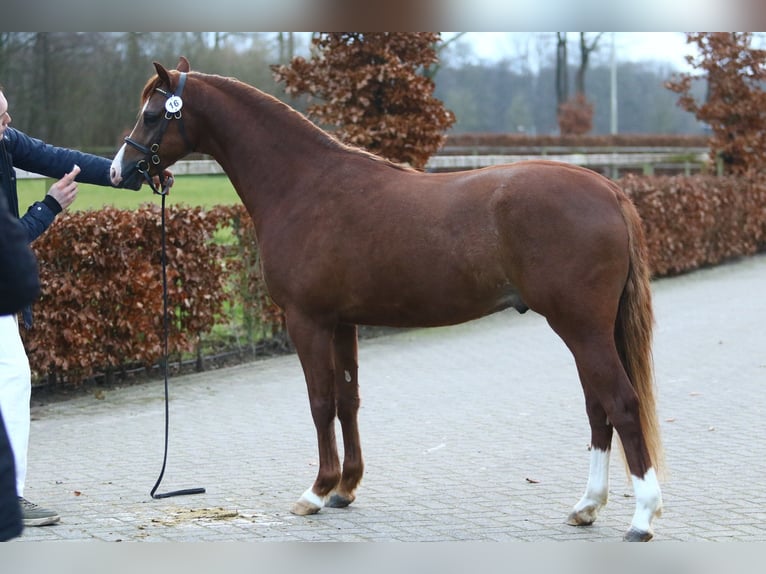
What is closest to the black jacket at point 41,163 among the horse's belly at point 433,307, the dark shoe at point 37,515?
the dark shoe at point 37,515

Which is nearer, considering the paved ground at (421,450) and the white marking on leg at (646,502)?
the white marking on leg at (646,502)

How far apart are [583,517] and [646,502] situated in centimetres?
42


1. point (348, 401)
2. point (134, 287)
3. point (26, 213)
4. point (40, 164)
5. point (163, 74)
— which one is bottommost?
point (348, 401)

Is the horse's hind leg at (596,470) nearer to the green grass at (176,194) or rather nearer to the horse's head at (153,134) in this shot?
the horse's head at (153,134)

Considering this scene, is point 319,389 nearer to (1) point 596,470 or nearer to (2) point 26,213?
(1) point 596,470

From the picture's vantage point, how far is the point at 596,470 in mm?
4824

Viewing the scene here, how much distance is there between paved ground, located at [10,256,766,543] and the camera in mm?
4852

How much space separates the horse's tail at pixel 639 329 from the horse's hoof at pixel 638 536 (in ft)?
1.12

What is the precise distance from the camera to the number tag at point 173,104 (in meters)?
5.19

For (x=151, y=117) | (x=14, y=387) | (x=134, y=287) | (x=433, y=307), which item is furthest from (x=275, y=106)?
(x=134, y=287)

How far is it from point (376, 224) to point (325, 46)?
20.3ft

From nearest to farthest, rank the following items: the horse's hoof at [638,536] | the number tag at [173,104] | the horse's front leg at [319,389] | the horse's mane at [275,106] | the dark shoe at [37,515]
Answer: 1. the horse's hoof at [638,536]
2. the dark shoe at [37,515]
3. the horse's front leg at [319,389]
4. the number tag at [173,104]
5. the horse's mane at [275,106]

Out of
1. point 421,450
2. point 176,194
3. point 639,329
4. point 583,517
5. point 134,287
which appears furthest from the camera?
point 176,194

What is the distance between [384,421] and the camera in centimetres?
745
